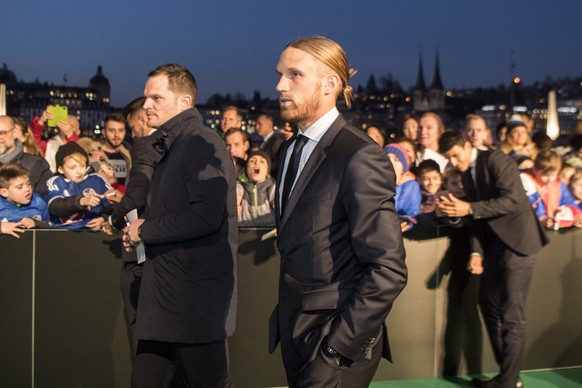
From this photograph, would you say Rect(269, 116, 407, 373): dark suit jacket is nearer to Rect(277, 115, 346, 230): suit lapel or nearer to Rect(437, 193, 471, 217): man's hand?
Rect(277, 115, 346, 230): suit lapel

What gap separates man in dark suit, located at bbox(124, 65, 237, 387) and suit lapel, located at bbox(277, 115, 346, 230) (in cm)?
104

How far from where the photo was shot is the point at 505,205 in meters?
5.86

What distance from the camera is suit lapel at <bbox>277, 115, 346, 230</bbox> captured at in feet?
9.55

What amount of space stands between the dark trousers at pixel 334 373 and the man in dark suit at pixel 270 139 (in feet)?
19.1

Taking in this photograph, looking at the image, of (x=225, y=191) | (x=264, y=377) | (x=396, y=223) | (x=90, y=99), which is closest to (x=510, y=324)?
(x=264, y=377)

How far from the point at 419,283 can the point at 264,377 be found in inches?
55.1

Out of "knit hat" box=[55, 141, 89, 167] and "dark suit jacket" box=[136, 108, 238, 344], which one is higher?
"knit hat" box=[55, 141, 89, 167]

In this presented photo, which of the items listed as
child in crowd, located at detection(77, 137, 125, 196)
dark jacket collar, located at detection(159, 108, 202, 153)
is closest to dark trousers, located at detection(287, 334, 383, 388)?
dark jacket collar, located at detection(159, 108, 202, 153)

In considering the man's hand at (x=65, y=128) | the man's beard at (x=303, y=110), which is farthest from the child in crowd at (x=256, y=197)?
the man's beard at (x=303, y=110)

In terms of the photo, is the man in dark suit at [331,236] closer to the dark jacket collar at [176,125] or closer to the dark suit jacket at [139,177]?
the dark jacket collar at [176,125]

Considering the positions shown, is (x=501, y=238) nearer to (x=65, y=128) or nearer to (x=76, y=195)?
(x=76, y=195)

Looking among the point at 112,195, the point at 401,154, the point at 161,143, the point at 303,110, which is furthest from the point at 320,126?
the point at 401,154

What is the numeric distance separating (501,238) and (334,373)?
346 cm

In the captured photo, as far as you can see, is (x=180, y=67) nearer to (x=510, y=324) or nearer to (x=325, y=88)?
(x=325, y=88)
